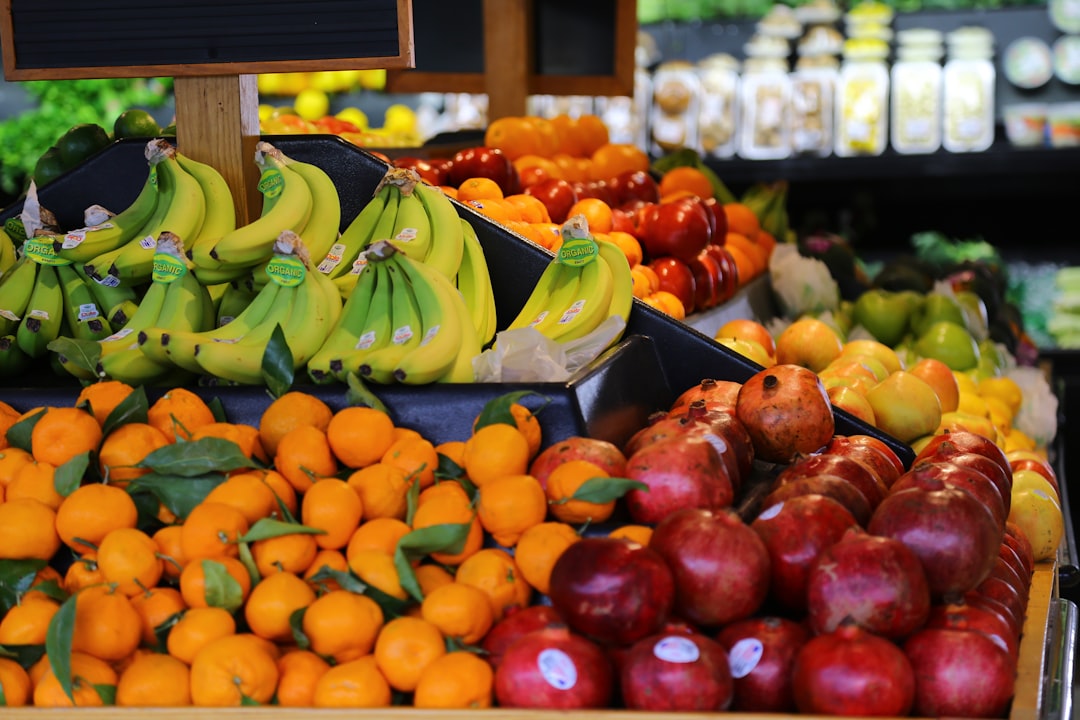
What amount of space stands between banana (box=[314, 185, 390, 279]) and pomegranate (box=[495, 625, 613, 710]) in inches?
36.1

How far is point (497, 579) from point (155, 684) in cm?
42

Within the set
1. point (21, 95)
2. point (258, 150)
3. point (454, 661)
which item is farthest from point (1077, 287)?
point (21, 95)

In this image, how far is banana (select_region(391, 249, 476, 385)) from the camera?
5.64ft

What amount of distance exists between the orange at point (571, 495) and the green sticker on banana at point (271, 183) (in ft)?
2.69

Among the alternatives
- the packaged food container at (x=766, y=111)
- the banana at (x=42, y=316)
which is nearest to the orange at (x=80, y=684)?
the banana at (x=42, y=316)

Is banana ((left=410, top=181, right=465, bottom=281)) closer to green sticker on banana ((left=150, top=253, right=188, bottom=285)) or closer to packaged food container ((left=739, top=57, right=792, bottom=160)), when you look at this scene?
green sticker on banana ((left=150, top=253, right=188, bottom=285))

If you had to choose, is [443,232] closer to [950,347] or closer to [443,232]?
[443,232]

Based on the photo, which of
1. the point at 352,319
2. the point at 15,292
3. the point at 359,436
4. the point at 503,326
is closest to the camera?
the point at 359,436

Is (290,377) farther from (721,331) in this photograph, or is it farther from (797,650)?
(721,331)

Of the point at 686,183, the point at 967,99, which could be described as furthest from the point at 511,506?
the point at 967,99

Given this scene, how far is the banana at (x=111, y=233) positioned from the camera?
2.04m

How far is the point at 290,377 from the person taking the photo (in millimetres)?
1719

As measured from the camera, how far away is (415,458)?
157 cm

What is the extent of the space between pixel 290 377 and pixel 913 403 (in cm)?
126
